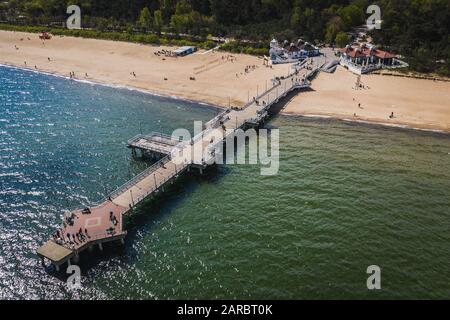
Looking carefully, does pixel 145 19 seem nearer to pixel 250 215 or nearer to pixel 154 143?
pixel 154 143

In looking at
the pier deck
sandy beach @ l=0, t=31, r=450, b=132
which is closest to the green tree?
sandy beach @ l=0, t=31, r=450, b=132

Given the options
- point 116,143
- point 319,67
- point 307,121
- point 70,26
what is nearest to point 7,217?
point 116,143

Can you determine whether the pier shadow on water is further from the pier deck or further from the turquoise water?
the pier deck

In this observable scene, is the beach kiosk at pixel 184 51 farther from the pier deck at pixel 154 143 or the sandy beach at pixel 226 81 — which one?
the pier deck at pixel 154 143

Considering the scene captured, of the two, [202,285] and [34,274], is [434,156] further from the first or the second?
[34,274]

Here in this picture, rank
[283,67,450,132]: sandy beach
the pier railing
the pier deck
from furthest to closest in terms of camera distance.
Result: [283,67,450,132]: sandy beach < the pier deck < the pier railing

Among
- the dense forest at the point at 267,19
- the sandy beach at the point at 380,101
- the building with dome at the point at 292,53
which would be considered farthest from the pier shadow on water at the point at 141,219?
the dense forest at the point at 267,19

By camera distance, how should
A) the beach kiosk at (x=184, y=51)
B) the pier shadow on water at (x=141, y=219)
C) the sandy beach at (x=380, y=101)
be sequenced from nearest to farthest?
the pier shadow on water at (x=141, y=219), the sandy beach at (x=380, y=101), the beach kiosk at (x=184, y=51)

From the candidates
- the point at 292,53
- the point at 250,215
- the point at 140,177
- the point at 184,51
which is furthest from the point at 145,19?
the point at 250,215
